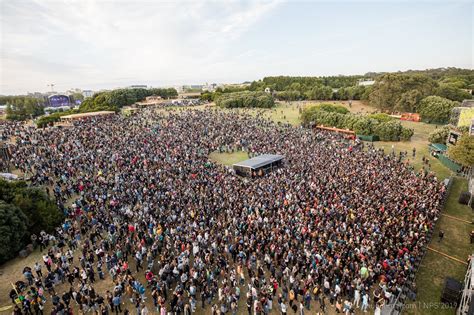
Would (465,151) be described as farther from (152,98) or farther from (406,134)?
(152,98)

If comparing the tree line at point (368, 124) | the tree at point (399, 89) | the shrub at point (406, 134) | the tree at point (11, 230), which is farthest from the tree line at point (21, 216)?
the tree at point (399, 89)

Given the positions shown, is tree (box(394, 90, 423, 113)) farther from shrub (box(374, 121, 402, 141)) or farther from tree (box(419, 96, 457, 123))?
shrub (box(374, 121, 402, 141))

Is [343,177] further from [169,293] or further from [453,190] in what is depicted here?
[169,293]

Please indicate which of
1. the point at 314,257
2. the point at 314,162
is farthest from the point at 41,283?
the point at 314,162

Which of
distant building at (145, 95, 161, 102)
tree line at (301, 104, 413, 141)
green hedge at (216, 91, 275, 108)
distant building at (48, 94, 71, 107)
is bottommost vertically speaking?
tree line at (301, 104, 413, 141)

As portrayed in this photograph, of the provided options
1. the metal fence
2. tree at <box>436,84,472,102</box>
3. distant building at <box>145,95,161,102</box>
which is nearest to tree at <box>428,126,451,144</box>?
A: the metal fence

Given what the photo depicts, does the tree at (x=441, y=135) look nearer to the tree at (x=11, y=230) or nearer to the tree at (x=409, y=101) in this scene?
the tree at (x=409, y=101)
